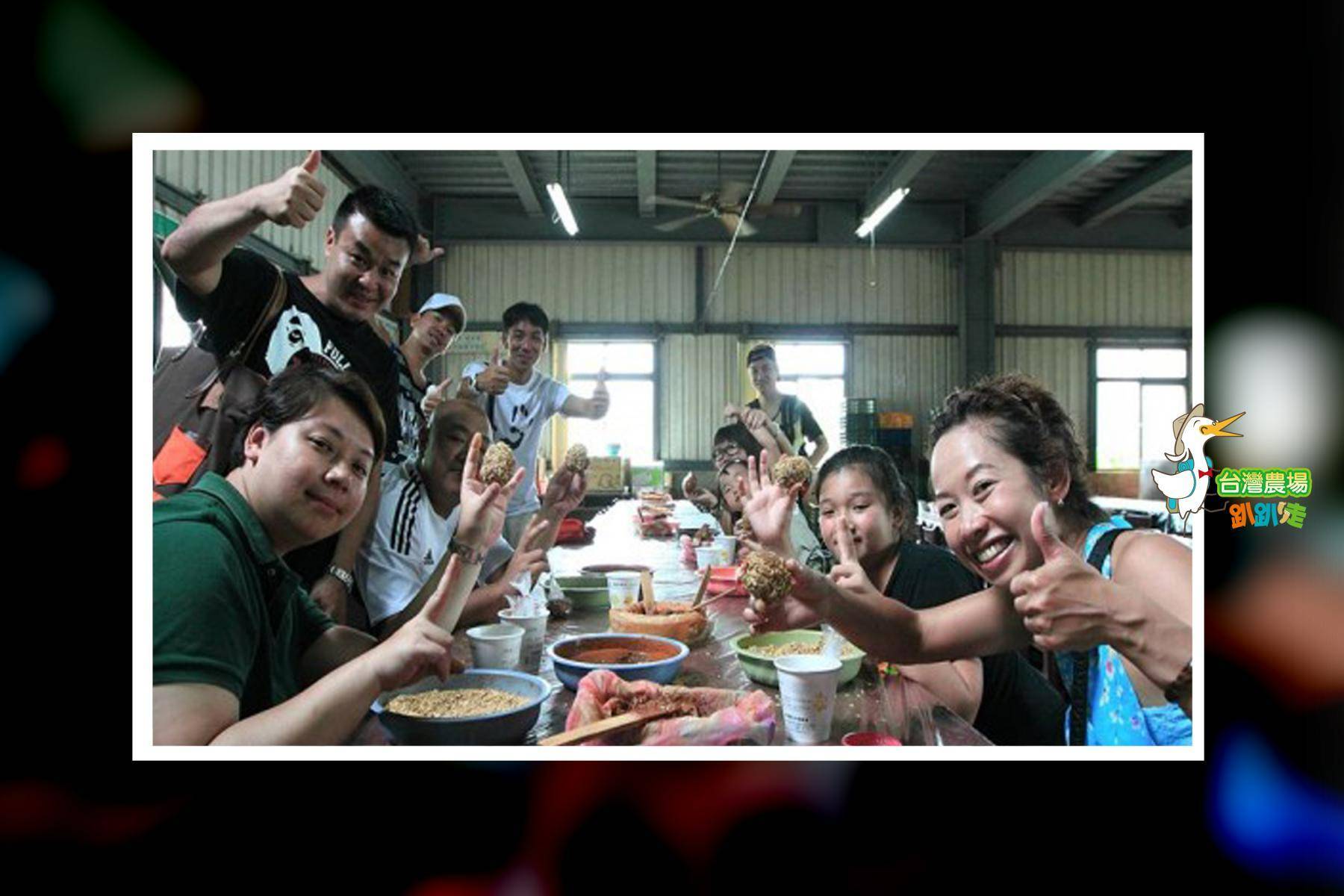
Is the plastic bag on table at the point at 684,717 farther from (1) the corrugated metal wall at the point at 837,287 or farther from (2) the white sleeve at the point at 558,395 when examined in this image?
(1) the corrugated metal wall at the point at 837,287

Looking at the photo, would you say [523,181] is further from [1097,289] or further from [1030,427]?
[1097,289]

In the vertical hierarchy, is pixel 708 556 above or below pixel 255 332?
below

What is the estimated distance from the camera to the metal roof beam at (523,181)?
1673 millimetres

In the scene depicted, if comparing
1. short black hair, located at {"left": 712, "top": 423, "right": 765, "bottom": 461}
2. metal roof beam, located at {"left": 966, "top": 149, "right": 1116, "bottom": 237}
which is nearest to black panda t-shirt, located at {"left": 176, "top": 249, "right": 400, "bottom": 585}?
short black hair, located at {"left": 712, "top": 423, "right": 765, "bottom": 461}

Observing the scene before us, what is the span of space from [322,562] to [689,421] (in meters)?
0.82

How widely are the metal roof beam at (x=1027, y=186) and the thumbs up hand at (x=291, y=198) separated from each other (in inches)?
58.3

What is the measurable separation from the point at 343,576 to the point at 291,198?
758 mm

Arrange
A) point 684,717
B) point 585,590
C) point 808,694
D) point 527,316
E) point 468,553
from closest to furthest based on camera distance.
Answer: point 808,694
point 684,717
point 468,553
point 527,316
point 585,590

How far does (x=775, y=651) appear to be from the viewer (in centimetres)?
154

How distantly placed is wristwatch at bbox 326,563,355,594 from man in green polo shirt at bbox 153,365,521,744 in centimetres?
9

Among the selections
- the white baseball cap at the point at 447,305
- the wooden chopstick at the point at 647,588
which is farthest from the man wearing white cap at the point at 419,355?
the wooden chopstick at the point at 647,588

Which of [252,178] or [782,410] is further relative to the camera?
[782,410]

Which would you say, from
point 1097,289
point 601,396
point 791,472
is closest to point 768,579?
point 791,472

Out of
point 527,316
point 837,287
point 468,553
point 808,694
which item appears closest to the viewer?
point 808,694
